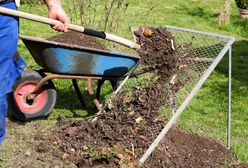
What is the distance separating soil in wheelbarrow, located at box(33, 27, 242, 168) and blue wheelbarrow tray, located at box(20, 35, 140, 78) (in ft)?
1.09

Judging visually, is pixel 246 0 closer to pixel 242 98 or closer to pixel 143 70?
pixel 242 98

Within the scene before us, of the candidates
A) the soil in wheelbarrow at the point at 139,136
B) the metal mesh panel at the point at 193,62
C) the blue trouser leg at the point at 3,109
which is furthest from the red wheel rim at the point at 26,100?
the metal mesh panel at the point at 193,62

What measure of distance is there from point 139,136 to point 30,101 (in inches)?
56.3

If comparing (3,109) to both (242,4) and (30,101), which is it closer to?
(30,101)

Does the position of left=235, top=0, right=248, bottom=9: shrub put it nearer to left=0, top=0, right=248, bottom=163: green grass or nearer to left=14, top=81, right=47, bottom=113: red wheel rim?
left=0, top=0, right=248, bottom=163: green grass

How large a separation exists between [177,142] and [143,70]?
756 mm

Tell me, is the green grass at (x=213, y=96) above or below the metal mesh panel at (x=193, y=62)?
below

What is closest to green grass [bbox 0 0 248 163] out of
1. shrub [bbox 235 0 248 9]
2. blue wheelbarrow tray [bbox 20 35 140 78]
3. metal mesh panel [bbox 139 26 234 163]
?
shrub [bbox 235 0 248 9]

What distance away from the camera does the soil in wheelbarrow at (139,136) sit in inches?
172

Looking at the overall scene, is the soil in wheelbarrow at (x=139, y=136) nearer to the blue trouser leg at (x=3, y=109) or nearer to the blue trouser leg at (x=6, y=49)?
the blue trouser leg at (x=3, y=109)

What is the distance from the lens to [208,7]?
1417 centimetres

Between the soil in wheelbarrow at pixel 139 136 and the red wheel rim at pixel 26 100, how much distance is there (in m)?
0.49

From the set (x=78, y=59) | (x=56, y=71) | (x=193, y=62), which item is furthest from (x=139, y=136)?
(x=56, y=71)

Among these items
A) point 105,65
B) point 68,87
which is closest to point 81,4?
point 68,87
